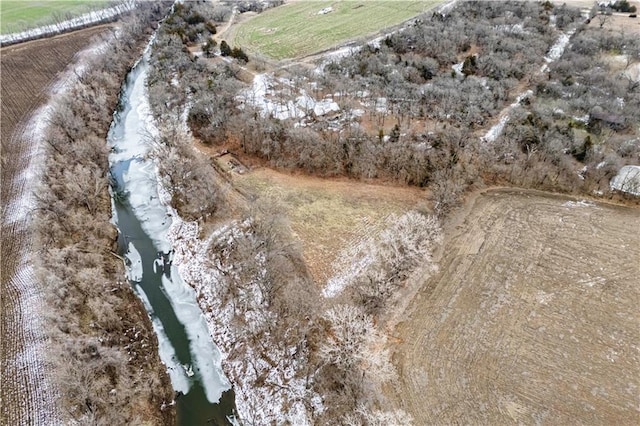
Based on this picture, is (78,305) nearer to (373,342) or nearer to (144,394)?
(144,394)

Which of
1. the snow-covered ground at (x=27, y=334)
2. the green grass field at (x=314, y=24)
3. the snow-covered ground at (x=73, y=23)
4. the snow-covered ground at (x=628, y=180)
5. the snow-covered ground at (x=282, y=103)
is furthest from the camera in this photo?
the snow-covered ground at (x=73, y=23)

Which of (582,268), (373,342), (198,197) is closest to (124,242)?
(198,197)

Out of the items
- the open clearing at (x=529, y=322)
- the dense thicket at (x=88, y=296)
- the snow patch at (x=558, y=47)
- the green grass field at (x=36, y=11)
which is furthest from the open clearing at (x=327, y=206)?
the green grass field at (x=36, y=11)

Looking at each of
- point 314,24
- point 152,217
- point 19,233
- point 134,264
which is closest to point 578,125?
point 152,217

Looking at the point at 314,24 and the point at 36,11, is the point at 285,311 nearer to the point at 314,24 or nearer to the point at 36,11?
the point at 314,24

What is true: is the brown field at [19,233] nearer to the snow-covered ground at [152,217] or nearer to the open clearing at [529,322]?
the snow-covered ground at [152,217]

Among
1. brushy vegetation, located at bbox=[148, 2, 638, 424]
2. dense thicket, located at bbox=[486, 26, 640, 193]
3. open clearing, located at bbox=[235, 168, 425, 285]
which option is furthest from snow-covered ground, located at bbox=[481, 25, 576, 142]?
open clearing, located at bbox=[235, 168, 425, 285]

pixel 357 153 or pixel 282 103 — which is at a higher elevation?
pixel 282 103
